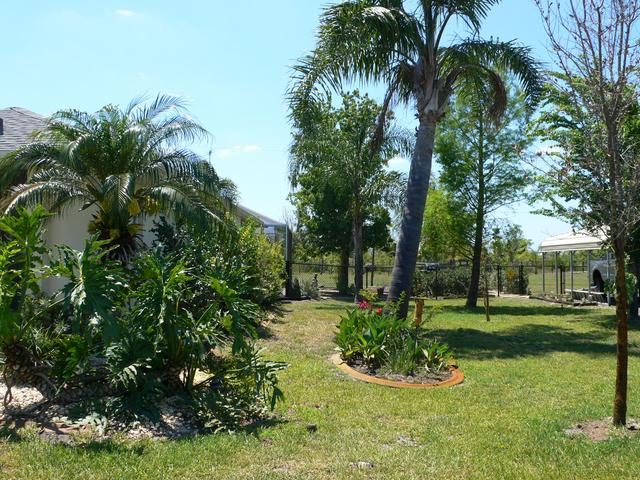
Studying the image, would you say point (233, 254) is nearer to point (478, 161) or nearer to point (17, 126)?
point (17, 126)

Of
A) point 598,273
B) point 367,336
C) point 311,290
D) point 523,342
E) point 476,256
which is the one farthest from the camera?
point 311,290

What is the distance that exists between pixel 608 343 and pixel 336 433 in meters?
9.35

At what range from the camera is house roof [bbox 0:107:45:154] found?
42.9 feet

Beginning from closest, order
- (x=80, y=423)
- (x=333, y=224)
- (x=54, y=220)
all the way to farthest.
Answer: (x=80, y=423) < (x=54, y=220) < (x=333, y=224)

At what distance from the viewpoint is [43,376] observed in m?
6.09

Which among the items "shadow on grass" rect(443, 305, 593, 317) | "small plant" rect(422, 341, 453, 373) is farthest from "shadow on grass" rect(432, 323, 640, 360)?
"shadow on grass" rect(443, 305, 593, 317)

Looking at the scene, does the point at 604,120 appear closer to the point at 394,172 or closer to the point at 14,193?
the point at 14,193

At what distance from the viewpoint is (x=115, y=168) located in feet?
35.4

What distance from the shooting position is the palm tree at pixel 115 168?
34.2 feet

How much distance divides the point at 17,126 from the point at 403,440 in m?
13.1

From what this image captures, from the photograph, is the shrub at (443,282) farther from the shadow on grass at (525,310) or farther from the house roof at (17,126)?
the house roof at (17,126)

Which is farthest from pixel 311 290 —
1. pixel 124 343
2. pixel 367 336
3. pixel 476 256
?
pixel 124 343

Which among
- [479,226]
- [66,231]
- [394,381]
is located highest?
[479,226]

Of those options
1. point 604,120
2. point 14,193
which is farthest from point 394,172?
point 604,120
